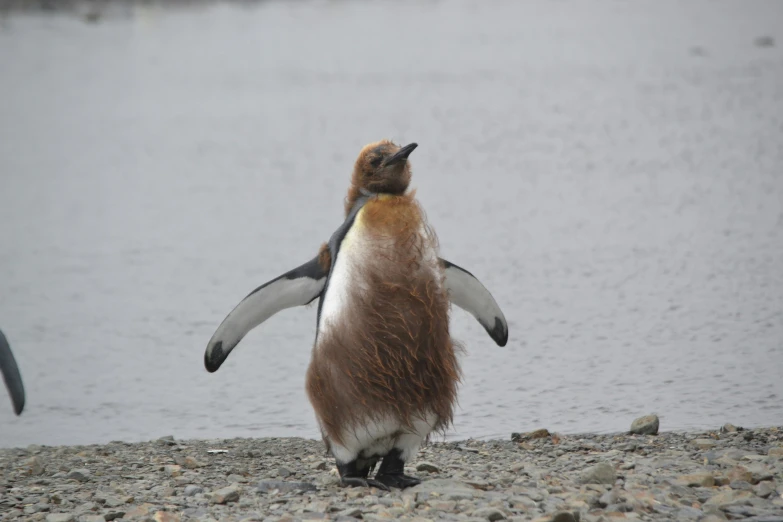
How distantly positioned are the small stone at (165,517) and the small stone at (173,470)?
713 mm

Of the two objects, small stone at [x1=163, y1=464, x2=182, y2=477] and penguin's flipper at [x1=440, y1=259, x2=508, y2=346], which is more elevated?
penguin's flipper at [x1=440, y1=259, x2=508, y2=346]

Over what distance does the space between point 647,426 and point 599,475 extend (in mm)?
1192

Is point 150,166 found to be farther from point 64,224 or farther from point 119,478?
point 119,478

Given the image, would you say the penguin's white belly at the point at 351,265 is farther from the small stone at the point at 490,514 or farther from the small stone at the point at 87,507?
the small stone at the point at 87,507

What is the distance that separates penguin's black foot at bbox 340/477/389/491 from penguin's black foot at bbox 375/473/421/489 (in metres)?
0.03

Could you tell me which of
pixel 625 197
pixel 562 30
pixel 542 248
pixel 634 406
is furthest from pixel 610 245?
pixel 562 30

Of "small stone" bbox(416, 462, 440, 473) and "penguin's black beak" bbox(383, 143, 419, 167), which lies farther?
"small stone" bbox(416, 462, 440, 473)

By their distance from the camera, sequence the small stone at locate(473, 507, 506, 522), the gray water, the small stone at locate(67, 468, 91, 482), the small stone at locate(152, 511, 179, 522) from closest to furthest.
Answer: the small stone at locate(473, 507, 506, 522), the small stone at locate(152, 511, 179, 522), the small stone at locate(67, 468, 91, 482), the gray water

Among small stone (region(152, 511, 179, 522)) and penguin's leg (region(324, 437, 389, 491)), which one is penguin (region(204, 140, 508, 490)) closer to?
penguin's leg (region(324, 437, 389, 491))

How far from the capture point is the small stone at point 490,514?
332cm

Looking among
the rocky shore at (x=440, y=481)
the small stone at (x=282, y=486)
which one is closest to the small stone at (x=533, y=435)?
the rocky shore at (x=440, y=481)

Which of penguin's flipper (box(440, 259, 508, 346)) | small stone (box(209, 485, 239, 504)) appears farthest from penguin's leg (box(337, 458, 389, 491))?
penguin's flipper (box(440, 259, 508, 346))

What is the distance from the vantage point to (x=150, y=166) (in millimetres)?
15633

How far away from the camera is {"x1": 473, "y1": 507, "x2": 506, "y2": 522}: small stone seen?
10.9ft
